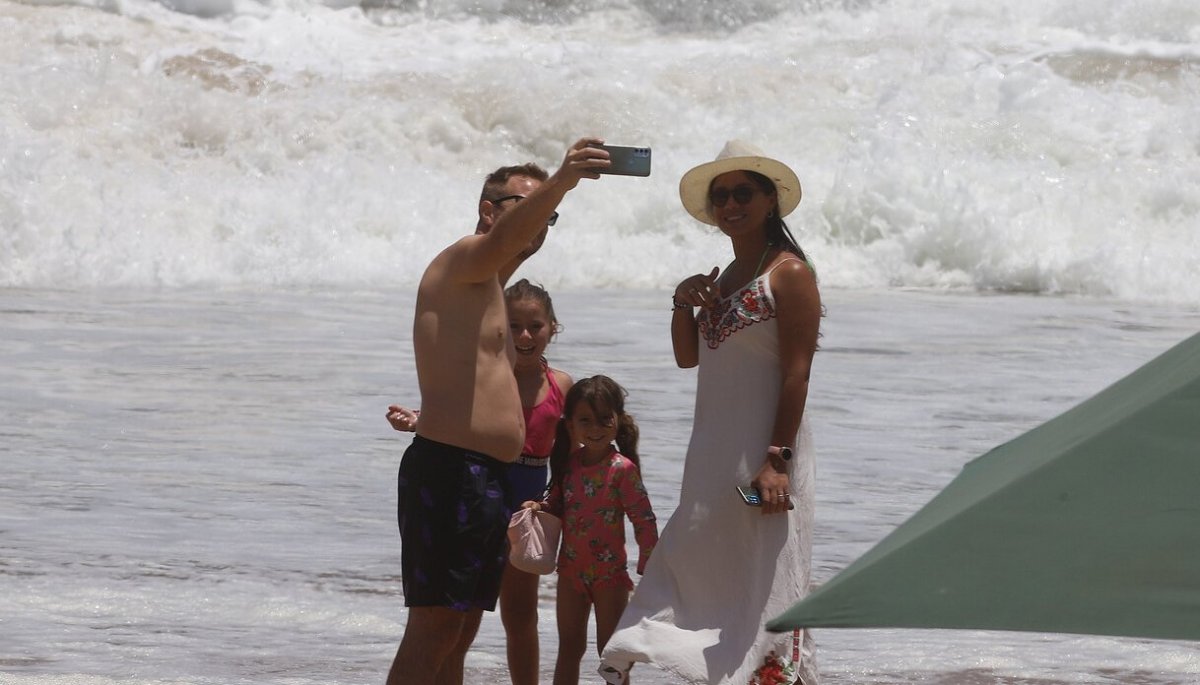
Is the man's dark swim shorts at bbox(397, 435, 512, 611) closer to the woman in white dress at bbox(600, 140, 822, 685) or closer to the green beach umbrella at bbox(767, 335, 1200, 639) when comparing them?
the woman in white dress at bbox(600, 140, 822, 685)

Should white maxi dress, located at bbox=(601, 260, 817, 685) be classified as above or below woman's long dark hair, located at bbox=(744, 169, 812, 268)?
below

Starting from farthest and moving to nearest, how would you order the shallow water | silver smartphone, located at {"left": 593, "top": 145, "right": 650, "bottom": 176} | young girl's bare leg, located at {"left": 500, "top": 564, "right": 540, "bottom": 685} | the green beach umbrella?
1. the shallow water
2. young girl's bare leg, located at {"left": 500, "top": 564, "right": 540, "bottom": 685}
3. silver smartphone, located at {"left": 593, "top": 145, "right": 650, "bottom": 176}
4. the green beach umbrella

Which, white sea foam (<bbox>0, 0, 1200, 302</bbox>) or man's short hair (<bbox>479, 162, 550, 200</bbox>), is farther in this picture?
white sea foam (<bbox>0, 0, 1200, 302</bbox>)

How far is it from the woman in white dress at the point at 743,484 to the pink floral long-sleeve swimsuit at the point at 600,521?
34 cm

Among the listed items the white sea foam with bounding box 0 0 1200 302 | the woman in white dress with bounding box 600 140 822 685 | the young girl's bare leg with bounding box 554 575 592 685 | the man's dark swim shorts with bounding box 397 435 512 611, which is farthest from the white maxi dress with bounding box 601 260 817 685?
the white sea foam with bounding box 0 0 1200 302

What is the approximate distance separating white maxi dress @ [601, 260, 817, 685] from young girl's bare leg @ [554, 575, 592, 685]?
1.49 ft

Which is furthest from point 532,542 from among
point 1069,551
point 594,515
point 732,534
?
point 1069,551

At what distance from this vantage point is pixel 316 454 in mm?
8906

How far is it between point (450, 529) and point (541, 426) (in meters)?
0.65

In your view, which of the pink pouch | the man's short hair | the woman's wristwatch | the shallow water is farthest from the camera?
the shallow water

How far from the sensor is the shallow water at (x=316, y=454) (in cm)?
573

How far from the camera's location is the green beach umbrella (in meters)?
2.27

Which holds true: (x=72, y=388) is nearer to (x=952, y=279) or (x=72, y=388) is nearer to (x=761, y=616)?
(x=761, y=616)

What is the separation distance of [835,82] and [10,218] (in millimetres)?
10936
